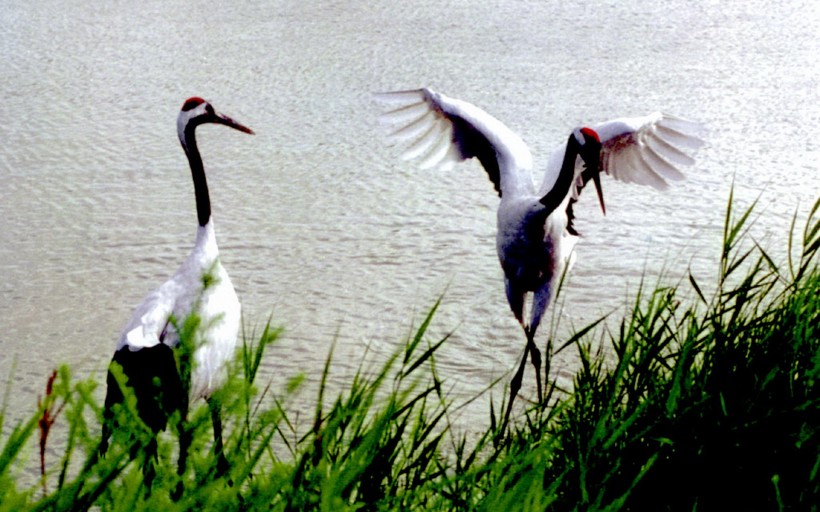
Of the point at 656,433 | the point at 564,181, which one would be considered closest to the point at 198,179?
the point at 564,181

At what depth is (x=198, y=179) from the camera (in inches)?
129

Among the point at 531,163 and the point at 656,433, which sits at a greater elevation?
the point at 531,163

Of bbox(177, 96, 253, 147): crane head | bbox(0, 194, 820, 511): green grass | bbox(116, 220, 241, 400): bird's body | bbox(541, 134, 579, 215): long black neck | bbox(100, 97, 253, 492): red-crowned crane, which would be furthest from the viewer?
bbox(541, 134, 579, 215): long black neck

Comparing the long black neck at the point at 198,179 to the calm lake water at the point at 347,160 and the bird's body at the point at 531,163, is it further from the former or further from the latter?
the bird's body at the point at 531,163

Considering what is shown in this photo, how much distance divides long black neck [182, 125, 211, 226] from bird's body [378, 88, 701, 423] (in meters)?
0.85

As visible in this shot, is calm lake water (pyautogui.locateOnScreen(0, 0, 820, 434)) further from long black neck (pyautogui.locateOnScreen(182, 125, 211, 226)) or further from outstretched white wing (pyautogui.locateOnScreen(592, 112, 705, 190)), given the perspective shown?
long black neck (pyautogui.locateOnScreen(182, 125, 211, 226))

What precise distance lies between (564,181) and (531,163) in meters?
0.31

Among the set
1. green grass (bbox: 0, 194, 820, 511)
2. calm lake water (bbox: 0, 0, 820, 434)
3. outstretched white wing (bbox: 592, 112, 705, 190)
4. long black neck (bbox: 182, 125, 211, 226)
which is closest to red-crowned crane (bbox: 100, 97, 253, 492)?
long black neck (bbox: 182, 125, 211, 226)

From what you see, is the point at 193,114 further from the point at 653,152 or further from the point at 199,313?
the point at 653,152

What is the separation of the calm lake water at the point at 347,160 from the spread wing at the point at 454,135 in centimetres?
40

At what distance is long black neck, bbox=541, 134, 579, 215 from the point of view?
11.4ft

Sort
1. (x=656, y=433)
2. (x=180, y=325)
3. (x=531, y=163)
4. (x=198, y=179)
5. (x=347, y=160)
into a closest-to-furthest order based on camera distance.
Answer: (x=656, y=433) → (x=180, y=325) → (x=198, y=179) → (x=531, y=163) → (x=347, y=160)

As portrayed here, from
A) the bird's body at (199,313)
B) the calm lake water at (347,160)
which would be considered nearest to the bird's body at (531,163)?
the calm lake water at (347,160)

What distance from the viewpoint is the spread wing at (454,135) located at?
3750 mm
